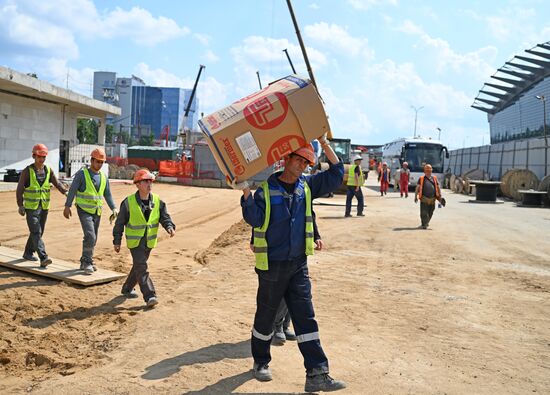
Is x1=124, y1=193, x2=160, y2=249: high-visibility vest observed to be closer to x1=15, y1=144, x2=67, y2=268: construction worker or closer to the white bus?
x1=15, y1=144, x2=67, y2=268: construction worker

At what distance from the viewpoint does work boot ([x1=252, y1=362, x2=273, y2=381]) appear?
179 inches

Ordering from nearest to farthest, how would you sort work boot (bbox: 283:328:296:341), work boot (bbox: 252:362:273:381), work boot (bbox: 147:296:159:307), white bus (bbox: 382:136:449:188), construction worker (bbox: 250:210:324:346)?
work boot (bbox: 252:362:273:381) → construction worker (bbox: 250:210:324:346) → work boot (bbox: 283:328:296:341) → work boot (bbox: 147:296:159:307) → white bus (bbox: 382:136:449:188)

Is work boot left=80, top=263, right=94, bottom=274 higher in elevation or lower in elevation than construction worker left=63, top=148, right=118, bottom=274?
lower

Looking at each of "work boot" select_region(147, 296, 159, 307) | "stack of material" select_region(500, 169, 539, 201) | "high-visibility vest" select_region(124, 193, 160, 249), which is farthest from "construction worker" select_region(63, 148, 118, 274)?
"stack of material" select_region(500, 169, 539, 201)

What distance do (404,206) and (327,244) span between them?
11.4 metres

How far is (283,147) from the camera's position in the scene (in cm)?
456

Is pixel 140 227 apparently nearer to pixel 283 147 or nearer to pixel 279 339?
pixel 279 339

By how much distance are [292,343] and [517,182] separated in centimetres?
2796

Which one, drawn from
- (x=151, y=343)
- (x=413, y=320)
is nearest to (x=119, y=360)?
(x=151, y=343)

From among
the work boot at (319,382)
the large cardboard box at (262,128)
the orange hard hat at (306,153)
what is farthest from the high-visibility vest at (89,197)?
the work boot at (319,382)

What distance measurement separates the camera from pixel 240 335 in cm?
578

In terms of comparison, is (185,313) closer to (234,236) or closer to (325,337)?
(325,337)

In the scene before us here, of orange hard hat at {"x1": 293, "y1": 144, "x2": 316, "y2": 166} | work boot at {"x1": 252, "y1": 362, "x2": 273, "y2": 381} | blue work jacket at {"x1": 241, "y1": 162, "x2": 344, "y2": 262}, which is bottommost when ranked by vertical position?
work boot at {"x1": 252, "y1": 362, "x2": 273, "y2": 381}

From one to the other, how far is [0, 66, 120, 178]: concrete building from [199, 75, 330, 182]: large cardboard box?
20009 mm
